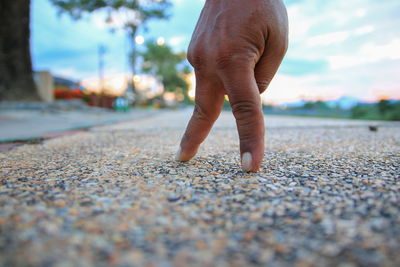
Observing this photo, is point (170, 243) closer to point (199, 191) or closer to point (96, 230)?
point (96, 230)

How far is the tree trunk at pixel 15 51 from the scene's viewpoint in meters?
7.47

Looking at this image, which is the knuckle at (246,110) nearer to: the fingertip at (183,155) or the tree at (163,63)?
the fingertip at (183,155)

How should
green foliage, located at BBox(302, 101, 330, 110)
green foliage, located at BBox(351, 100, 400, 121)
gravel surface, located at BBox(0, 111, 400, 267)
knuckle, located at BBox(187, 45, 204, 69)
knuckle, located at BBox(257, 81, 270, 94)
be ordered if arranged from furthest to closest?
green foliage, located at BBox(302, 101, 330, 110) → green foliage, located at BBox(351, 100, 400, 121) → knuckle, located at BBox(257, 81, 270, 94) → knuckle, located at BBox(187, 45, 204, 69) → gravel surface, located at BBox(0, 111, 400, 267)

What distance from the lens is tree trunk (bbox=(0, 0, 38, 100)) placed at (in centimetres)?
747

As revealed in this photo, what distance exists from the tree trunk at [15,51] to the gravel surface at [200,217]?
25.6ft

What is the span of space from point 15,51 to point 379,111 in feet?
39.7

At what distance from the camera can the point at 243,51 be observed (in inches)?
46.5

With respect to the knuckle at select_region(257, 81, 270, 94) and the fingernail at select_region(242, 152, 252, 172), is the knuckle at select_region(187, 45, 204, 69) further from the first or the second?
the fingernail at select_region(242, 152, 252, 172)

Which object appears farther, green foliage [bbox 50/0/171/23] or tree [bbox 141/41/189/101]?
tree [bbox 141/41/189/101]

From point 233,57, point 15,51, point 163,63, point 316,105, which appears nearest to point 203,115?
point 233,57

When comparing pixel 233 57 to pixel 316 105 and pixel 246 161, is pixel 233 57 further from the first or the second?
pixel 316 105

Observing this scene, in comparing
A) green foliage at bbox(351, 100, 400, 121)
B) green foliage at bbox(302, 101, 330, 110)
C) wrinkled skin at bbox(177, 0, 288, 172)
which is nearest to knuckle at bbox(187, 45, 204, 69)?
wrinkled skin at bbox(177, 0, 288, 172)

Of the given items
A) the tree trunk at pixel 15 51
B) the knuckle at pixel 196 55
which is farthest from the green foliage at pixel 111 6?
the knuckle at pixel 196 55

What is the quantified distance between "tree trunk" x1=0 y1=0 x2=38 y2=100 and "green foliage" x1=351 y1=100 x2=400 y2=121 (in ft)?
36.5
